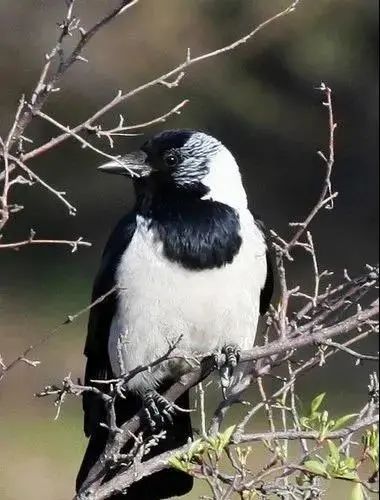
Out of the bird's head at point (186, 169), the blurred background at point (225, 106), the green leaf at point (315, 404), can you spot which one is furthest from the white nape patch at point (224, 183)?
the blurred background at point (225, 106)

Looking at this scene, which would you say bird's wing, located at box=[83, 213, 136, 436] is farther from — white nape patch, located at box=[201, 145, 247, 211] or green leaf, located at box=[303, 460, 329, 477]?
green leaf, located at box=[303, 460, 329, 477]

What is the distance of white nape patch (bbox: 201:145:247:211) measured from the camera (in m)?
3.24

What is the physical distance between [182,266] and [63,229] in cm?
594

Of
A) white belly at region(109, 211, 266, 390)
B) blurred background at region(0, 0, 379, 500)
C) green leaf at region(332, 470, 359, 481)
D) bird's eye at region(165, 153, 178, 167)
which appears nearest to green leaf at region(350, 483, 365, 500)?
green leaf at region(332, 470, 359, 481)

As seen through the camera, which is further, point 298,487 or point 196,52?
point 196,52

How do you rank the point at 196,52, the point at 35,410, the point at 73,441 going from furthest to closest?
the point at 196,52, the point at 35,410, the point at 73,441

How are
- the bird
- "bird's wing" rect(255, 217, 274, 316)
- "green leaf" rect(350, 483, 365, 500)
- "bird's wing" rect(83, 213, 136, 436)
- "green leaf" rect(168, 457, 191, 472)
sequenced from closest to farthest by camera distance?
"green leaf" rect(350, 483, 365, 500) → "green leaf" rect(168, 457, 191, 472) → the bird → "bird's wing" rect(83, 213, 136, 436) → "bird's wing" rect(255, 217, 274, 316)

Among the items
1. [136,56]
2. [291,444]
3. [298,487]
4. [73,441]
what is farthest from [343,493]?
[136,56]

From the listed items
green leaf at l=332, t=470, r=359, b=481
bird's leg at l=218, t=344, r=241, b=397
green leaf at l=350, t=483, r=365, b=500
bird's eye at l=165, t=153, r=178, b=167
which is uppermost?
bird's eye at l=165, t=153, r=178, b=167

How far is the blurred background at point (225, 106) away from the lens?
28.5 ft

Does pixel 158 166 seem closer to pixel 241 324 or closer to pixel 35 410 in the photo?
pixel 241 324

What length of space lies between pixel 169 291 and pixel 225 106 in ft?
20.6

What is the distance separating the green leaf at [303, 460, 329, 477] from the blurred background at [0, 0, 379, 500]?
6165mm

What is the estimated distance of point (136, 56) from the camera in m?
9.33
